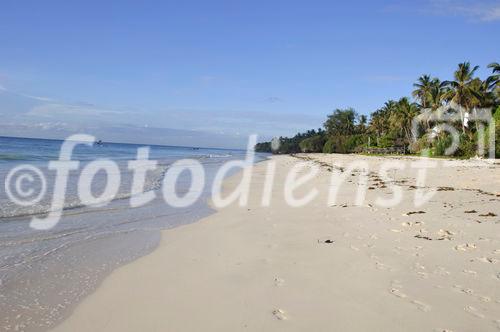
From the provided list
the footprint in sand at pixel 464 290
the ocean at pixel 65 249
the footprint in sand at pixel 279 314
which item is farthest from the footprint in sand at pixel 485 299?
the ocean at pixel 65 249

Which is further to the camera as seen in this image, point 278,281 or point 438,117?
point 438,117

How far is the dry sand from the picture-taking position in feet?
13.7

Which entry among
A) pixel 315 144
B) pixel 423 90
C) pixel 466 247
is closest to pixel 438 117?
pixel 423 90

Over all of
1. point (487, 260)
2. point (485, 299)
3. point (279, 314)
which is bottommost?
point (279, 314)

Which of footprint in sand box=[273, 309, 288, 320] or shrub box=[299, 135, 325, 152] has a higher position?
shrub box=[299, 135, 325, 152]

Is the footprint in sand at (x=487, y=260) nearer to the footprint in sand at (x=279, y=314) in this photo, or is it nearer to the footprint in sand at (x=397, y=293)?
the footprint in sand at (x=397, y=293)

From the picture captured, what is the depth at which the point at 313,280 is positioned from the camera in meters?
5.45

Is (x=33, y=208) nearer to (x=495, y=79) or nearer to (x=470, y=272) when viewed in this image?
(x=470, y=272)

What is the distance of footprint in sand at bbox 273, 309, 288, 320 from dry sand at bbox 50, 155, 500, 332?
2 cm

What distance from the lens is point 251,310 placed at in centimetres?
446

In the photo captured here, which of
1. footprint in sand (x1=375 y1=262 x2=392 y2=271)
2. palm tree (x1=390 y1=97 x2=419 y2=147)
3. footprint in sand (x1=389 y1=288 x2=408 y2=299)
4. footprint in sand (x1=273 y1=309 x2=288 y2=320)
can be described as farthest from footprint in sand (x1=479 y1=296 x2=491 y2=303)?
palm tree (x1=390 y1=97 x2=419 y2=147)

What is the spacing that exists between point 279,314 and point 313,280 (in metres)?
1.25

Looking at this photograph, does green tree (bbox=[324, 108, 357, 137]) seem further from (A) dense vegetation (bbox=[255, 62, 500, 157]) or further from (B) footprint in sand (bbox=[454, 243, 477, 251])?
(B) footprint in sand (bbox=[454, 243, 477, 251])

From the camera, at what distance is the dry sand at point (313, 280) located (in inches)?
164
